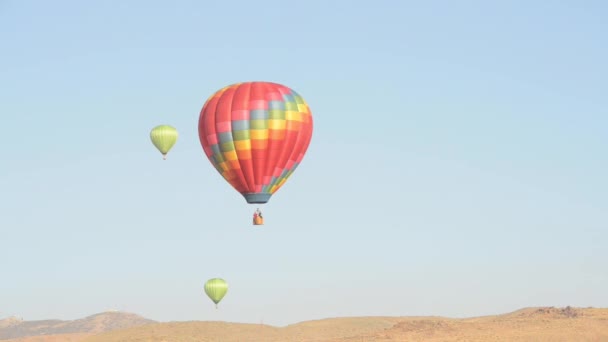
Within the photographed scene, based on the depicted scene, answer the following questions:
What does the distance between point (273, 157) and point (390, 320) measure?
80.3 m

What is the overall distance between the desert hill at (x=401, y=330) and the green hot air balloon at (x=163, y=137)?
30250mm

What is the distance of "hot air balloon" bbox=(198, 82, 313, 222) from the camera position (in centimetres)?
7244

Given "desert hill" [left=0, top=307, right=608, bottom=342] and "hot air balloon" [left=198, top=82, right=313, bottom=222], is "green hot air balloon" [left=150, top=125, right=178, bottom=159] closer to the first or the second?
"hot air balloon" [left=198, top=82, right=313, bottom=222]

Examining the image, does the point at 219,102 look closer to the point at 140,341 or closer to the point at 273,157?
the point at 273,157

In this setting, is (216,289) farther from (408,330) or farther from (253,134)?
(253,134)

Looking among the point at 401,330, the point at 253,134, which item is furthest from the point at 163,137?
the point at 401,330

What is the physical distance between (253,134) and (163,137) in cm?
2219

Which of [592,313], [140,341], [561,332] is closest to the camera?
[561,332]

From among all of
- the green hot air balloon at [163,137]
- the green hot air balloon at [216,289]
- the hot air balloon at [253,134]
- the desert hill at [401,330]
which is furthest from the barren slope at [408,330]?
the hot air balloon at [253,134]

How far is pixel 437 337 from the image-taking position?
4205 inches

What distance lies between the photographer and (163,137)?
3654 inches

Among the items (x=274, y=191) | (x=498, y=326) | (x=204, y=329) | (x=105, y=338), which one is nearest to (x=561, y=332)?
(x=498, y=326)

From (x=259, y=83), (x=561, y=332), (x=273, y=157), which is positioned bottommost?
(x=561, y=332)

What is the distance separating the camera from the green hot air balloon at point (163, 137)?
92.2 metres
